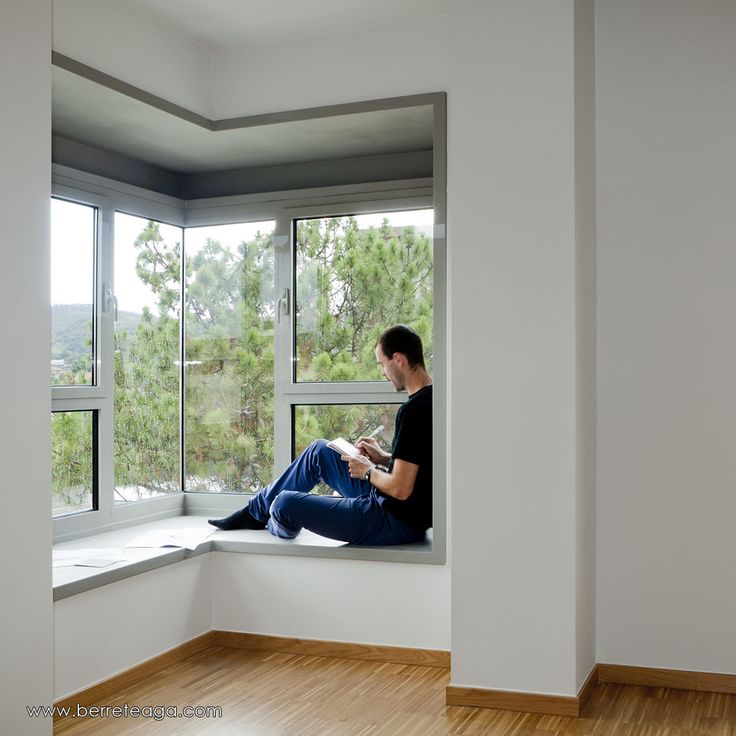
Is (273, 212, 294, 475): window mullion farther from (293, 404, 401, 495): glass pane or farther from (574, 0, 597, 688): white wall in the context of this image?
(574, 0, 597, 688): white wall

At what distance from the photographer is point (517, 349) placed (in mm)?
3256

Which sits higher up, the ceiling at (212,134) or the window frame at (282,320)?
the ceiling at (212,134)

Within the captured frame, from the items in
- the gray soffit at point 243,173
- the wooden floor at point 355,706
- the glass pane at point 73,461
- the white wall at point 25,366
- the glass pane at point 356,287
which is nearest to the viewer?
the white wall at point 25,366

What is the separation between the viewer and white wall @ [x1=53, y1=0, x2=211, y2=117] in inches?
134

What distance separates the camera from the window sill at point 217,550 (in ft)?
11.1

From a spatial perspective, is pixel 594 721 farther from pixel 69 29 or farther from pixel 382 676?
pixel 69 29

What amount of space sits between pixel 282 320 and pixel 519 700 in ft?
7.30

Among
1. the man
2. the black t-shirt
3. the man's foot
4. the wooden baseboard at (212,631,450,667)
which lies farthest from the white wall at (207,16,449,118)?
the wooden baseboard at (212,631,450,667)

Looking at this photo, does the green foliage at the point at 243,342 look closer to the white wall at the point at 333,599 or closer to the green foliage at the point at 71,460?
the green foliage at the point at 71,460

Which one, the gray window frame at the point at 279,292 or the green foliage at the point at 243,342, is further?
the green foliage at the point at 243,342

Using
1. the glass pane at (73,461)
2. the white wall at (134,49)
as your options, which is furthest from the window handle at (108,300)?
the white wall at (134,49)

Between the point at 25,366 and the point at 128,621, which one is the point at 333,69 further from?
the point at 128,621

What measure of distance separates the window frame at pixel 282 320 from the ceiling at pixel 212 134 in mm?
172

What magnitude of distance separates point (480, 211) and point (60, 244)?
1.93m
